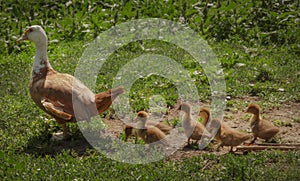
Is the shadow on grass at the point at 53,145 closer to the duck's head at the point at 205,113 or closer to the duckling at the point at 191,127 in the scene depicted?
the duckling at the point at 191,127

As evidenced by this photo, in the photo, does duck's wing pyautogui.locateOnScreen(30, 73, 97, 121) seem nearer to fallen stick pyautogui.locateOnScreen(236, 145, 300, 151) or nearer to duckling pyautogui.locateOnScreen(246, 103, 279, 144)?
fallen stick pyautogui.locateOnScreen(236, 145, 300, 151)

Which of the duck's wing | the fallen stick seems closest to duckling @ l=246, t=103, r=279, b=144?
the fallen stick

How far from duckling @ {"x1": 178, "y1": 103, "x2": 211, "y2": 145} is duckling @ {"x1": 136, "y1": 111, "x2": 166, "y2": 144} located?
31 centimetres

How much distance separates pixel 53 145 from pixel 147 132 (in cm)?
125

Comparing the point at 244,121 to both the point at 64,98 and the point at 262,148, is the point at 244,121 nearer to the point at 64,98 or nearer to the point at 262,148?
the point at 262,148

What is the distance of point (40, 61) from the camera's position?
9.30m

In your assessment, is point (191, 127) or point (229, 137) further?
point (191, 127)

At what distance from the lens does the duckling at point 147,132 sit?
8.42 m


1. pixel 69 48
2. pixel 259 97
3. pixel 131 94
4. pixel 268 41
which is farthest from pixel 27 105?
pixel 268 41

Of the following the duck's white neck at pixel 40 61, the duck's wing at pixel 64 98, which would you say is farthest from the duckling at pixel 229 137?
the duck's white neck at pixel 40 61

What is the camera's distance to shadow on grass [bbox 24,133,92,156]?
844 centimetres

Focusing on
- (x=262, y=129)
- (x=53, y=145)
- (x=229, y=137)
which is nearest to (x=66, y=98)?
(x=53, y=145)

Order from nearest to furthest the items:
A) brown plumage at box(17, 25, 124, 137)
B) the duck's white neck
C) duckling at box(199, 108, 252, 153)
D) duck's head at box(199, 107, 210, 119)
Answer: duckling at box(199, 108, 252, 153)
brown plumage at box(17, 25, 124, 137)
duck's head at box(199, 107, 210, 119)
the duck's white neck

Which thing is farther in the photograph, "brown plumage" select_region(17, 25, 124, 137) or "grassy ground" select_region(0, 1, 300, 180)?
"brown plumage" select_region(17, 25, 124, 137)
